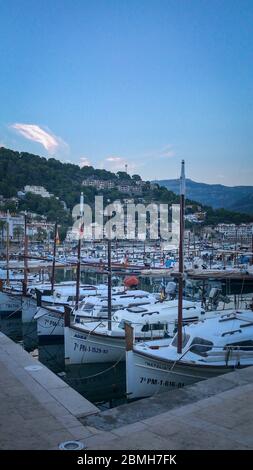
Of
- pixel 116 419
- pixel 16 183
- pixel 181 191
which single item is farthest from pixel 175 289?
pixel 16 183

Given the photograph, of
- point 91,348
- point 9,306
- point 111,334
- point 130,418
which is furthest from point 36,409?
point 9,306

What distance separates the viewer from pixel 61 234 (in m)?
88.6

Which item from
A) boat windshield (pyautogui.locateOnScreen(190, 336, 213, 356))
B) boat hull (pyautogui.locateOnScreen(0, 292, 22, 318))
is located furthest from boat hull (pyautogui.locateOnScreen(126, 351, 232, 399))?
boat hull (pyautogui.locateOnScreen(0, 292, 22, 318))

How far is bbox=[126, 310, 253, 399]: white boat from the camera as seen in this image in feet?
38.2

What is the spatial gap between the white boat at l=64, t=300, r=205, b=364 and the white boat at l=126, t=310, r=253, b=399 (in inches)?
131

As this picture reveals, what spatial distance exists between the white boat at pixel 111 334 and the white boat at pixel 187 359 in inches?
131

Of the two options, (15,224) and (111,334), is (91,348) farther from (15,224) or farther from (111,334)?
(15,224)

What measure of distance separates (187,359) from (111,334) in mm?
5202

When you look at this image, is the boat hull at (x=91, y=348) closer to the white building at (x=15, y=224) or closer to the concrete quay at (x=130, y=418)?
the concrete quay at (x=130, y=418)

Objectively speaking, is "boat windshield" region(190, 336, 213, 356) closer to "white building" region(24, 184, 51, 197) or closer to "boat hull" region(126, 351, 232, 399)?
"boat hull" region(126, 351, 232, 399)

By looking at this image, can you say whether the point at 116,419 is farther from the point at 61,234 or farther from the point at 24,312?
the point at 61,234

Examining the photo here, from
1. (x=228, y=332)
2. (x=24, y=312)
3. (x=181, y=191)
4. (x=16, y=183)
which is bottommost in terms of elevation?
(x=24, y=312)

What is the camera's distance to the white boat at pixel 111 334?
1680cm

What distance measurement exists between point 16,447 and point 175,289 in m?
24.0
